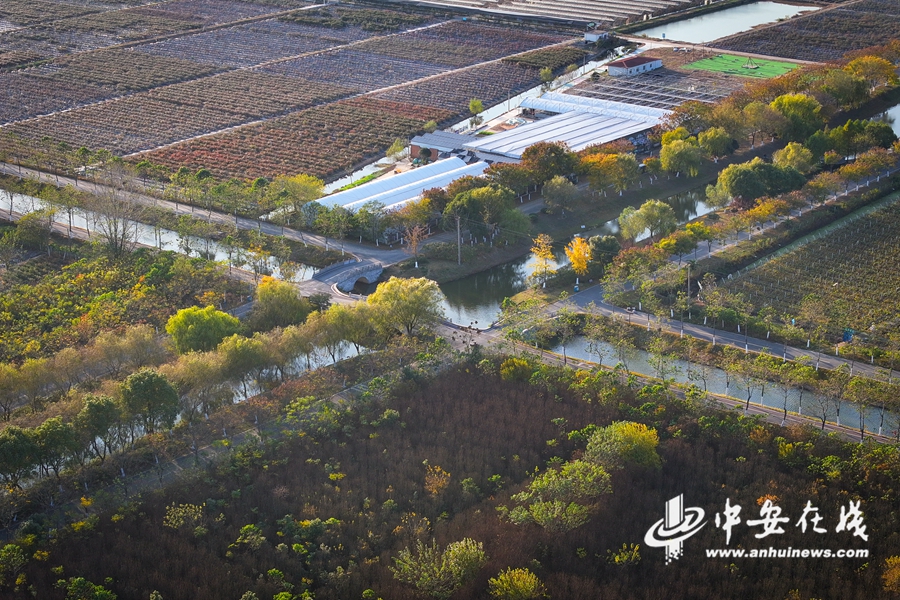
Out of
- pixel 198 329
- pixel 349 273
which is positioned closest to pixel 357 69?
pixel 349 273

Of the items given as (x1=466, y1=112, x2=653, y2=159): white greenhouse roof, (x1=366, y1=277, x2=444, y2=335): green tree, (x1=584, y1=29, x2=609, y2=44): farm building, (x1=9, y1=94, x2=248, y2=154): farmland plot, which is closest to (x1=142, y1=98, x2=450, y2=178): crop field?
(x1=9, y1=94, x2=248, y2=154): farmland plot

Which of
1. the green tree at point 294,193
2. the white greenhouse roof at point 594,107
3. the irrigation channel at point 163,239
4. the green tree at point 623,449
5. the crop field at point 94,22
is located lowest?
the green tree at point 623,449

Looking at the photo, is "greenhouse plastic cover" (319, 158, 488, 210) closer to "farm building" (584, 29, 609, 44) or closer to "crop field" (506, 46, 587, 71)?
"crop field" (506, 46, 587, 71)

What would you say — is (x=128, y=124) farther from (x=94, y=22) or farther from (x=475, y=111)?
(x=94, y=22)

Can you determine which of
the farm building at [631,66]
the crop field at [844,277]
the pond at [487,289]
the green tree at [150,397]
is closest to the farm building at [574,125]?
the farm building at [631,66]

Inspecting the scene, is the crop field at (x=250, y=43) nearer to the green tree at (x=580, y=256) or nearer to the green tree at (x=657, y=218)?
the green tree at (x=657, y=218)

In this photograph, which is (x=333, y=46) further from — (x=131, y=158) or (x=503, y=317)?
(x=503, y=317)

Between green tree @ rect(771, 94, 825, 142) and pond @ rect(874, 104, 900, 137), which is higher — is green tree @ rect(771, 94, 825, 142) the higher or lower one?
the higher one
